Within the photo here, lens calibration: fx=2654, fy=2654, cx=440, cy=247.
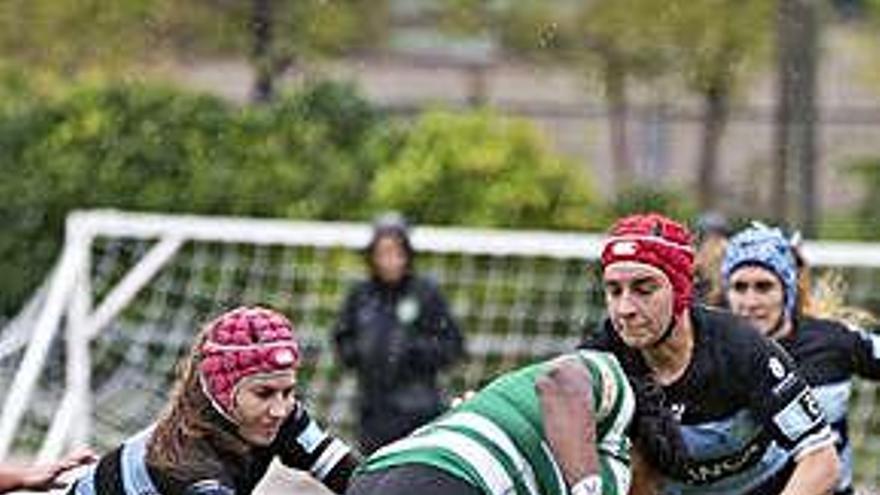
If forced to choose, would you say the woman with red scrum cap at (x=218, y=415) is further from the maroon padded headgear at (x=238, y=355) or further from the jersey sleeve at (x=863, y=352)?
the jersey sleeve at (x=863, y=352)

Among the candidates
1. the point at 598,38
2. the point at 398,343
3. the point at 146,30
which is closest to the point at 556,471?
the point at 398,343

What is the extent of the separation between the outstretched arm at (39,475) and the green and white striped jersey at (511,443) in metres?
1.16

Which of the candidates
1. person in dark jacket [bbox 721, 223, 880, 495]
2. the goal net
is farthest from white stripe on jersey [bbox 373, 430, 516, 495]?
the goal net

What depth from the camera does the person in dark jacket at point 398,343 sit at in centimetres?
1085

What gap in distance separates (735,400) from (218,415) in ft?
4.44

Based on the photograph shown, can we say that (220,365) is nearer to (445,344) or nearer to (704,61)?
(445,344)

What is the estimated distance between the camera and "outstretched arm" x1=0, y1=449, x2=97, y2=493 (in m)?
6.00

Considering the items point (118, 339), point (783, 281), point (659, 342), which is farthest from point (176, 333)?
point (659, 342)

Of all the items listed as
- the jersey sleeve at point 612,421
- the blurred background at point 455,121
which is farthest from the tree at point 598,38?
the jersey sleeve at point 612,421

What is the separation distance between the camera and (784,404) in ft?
20.1

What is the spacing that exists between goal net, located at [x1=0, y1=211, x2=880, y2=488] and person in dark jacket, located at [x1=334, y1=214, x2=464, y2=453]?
1101mm

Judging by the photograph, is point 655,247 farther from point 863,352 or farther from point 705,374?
point 863,352

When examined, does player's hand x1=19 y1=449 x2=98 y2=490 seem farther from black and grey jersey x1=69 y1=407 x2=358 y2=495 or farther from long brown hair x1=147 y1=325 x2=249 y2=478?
long brown hair x1=147 y1=325 x2=249 y2=478

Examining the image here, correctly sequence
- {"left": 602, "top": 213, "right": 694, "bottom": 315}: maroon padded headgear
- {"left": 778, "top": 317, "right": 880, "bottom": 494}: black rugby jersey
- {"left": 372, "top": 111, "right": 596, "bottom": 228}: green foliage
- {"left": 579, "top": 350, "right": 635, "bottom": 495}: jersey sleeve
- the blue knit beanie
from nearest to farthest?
{"left": 579, "top": 350, "right": 635, "bottom": 495}: jersey sleeve, {"left": 602, "top": 213, "right": 694, "bottom": 315}: maroon padded headgear, the blue knit beanie, {"left": 778, "top": 317, "right": 880, "bottom": 494}: black rugby jersey, {"left": 372, "top": 111, "right": 596, "bottom": 228}: green foliage
